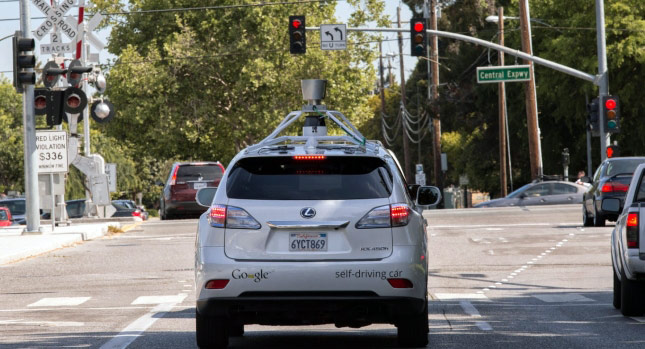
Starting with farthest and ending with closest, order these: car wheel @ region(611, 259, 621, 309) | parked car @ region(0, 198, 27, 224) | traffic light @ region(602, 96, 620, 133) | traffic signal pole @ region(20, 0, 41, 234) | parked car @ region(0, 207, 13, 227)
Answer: parked car @ region(0, 198, 27, 224) → parked car @ region(0, 207, 13, 227) → traffic light @ region(602, 96, 620, 133) → traffic signal pole @ region(20, 0, 41, 234) → car wheel @ region(611, 259, 621, 309)

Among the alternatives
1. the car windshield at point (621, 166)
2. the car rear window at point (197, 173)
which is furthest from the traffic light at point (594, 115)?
the car rear window at point (197, 173)

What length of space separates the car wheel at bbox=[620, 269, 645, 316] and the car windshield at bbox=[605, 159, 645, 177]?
50.8 ft

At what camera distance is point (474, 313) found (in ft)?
42.7

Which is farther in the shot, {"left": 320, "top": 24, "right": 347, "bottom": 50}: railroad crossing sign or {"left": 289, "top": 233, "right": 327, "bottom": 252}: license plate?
{"left": 320, "top": 24, "right": 347, "bottom": 50}: railroad crossing sign

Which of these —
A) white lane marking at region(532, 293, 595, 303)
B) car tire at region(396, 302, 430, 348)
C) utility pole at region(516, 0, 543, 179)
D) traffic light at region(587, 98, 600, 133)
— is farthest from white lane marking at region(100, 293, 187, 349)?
utility pole at region(516, 0, 543, 179)

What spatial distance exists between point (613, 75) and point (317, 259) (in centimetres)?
4471

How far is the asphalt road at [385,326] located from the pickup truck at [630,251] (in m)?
0.18

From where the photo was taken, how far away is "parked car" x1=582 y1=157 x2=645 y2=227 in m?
26.8

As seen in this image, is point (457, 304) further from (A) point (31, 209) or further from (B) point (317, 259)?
(A) point (31, 209)

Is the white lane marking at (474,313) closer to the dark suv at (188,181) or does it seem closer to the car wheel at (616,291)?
the car wheel at (616,291)

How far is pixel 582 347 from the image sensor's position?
33.0ft

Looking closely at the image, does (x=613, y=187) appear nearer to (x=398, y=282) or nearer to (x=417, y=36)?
(x=417, y=36)

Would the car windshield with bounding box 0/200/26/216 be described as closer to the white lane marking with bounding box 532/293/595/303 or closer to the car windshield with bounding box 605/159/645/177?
the car windshield with bounding box 605/159/645/177

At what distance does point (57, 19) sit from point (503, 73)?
13.3m
